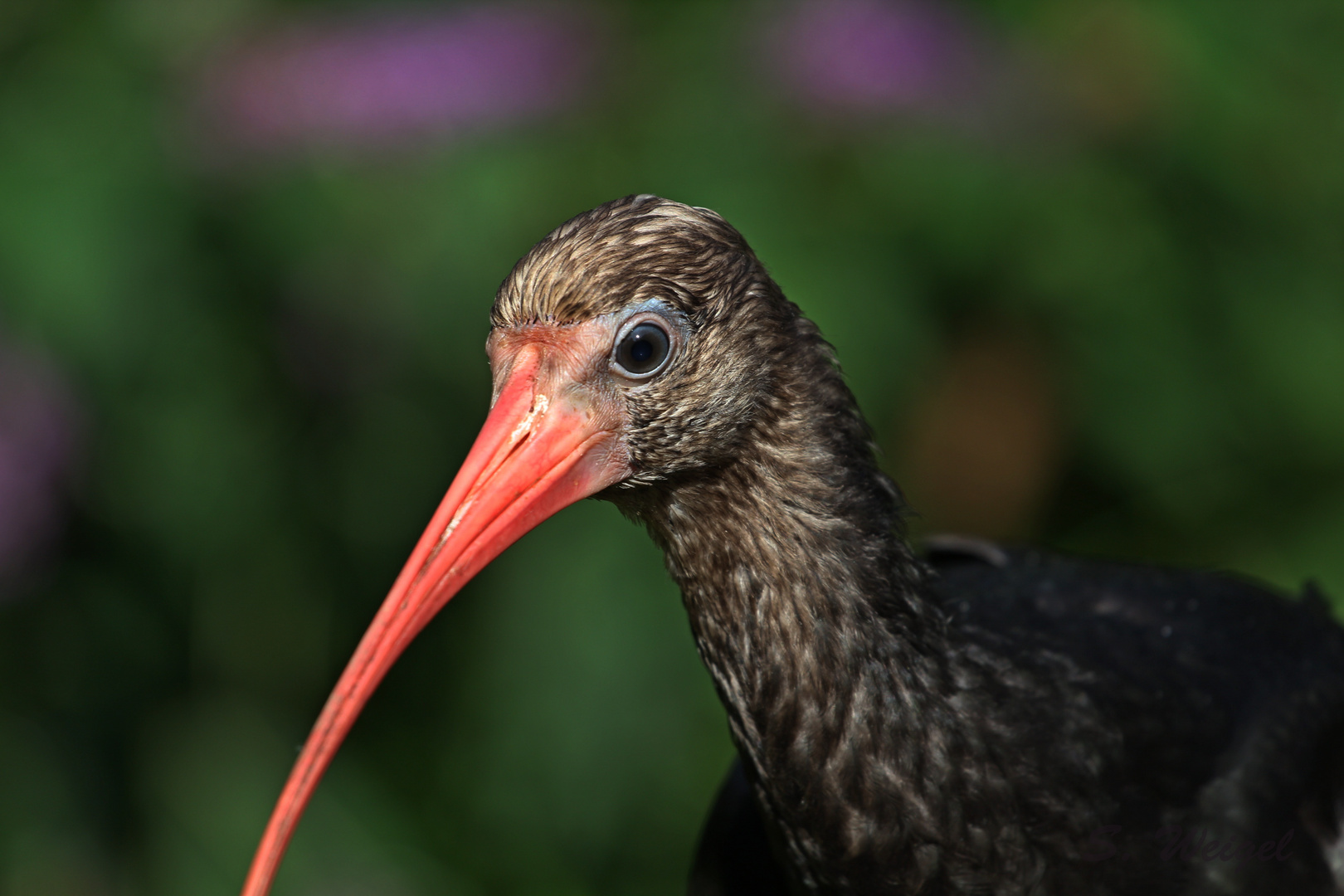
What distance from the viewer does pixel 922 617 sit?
1.70m

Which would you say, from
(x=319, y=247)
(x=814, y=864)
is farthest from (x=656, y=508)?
(x=319, y=247)

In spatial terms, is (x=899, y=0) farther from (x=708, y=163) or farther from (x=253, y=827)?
(x=253, y=827)

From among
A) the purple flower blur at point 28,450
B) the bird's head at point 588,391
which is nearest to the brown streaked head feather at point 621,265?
the bird's head at point 588,391

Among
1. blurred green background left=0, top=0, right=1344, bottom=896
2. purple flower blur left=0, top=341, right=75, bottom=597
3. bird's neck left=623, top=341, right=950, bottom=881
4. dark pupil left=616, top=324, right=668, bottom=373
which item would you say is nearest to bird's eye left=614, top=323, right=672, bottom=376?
dark pupil left=616, top=324, right=668, bottom=373

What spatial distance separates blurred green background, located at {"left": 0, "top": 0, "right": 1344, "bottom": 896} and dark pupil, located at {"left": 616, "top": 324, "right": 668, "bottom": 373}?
1.12m

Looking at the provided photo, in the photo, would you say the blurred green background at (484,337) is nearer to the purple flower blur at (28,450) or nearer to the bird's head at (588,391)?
the purple flower blur at (28,450)

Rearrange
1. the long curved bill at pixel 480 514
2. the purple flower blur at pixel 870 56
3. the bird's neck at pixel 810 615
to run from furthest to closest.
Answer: the purple flower blur at pixel 870 56 → the bird's neck at pixel 810 615 → the long curved bill at pixel 480 514

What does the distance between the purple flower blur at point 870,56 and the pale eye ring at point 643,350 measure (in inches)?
55.8

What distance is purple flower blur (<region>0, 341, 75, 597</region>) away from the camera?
2.77m

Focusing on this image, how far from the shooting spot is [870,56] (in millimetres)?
2867

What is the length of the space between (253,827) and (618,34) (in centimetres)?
199

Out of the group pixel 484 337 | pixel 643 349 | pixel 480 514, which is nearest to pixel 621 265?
pixel 643 349

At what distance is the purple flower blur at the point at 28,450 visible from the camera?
2.77 meters

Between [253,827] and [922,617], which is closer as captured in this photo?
[922,617]
